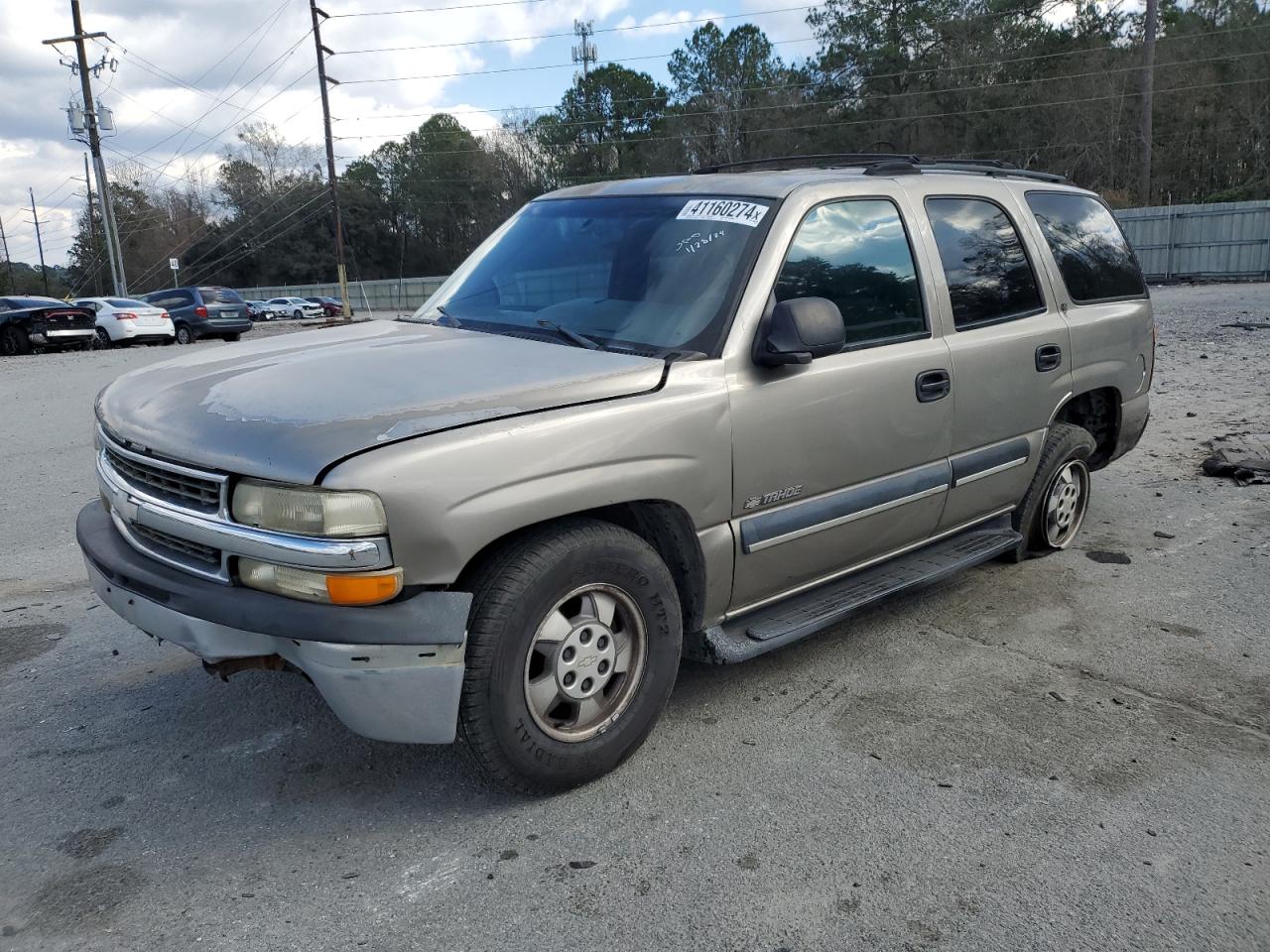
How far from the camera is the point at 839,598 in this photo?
3717 millimetres

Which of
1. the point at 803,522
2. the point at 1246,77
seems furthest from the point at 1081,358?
the point at 1246,77

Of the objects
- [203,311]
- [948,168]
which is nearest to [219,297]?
[203,311]

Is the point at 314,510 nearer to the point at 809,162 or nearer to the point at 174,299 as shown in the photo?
the point at 809,162

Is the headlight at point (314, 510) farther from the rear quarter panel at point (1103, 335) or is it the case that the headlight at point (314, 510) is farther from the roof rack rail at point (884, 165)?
the rear quarter panel at point (1103, 335)

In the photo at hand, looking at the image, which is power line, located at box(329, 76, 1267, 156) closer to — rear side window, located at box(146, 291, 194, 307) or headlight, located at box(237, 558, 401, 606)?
rear side window, located at box(146, 291, 194, 307)

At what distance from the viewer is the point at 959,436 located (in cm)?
413

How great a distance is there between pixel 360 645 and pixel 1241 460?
645cm

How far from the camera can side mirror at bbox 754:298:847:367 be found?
3211 millimetres

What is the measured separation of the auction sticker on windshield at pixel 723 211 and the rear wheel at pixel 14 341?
23.8 meters

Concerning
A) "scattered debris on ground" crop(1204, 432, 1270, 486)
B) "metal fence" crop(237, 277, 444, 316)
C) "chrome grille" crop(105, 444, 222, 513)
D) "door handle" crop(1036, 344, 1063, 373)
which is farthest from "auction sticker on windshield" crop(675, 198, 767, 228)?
"metal fence" crop(237, 277, 444, 316)

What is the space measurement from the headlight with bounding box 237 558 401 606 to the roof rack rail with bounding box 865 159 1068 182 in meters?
2.71

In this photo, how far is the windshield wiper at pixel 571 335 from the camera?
132 inches

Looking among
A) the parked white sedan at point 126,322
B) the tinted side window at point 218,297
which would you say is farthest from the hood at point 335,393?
the tinted side window at point 218,297

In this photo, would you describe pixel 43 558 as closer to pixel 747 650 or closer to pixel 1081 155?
pixel 747 650
